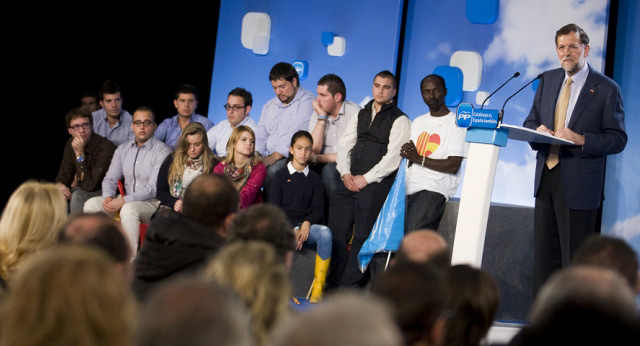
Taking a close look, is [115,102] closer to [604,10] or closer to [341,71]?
[341,71]

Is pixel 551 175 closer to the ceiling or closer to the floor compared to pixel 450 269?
closer to the ceiling

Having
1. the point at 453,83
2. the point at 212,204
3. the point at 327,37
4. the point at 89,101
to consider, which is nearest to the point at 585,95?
the point at 453,83

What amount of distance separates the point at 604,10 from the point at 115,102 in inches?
150

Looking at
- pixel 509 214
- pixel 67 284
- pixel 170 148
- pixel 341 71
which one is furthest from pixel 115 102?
pixel 67 284

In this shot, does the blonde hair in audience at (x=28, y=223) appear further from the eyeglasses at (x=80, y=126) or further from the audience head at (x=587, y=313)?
the eyeglasses at (x=80, y=126)

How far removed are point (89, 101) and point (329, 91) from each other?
99.3 inches

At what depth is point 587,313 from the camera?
142 cm

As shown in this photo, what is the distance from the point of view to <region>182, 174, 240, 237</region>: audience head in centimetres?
284

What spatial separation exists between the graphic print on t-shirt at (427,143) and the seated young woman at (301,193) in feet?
2.42

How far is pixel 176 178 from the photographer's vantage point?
217 inches

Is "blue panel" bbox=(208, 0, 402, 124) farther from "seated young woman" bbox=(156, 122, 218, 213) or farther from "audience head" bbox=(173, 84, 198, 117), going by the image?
"seated young woman" bbox=(156, 122, 218, 213)

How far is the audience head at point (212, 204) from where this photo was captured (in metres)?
2.84

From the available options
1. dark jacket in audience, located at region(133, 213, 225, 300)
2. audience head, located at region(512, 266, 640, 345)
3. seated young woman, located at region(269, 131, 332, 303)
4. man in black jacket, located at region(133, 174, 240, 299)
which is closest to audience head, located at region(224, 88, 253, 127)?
seated young woman, located at region(269, 131, 332, 303)

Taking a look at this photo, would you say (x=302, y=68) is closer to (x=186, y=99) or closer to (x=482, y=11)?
(x=186, y=99)
